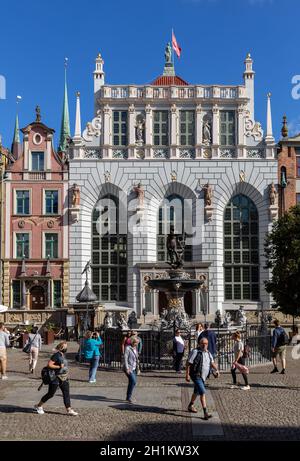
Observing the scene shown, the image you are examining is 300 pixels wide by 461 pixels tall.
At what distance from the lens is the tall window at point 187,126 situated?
154 ft

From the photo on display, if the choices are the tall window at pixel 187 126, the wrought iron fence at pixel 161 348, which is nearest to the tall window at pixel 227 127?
the tall window at pixel 187 126

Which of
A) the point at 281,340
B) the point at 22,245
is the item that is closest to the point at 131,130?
the point at 22,245

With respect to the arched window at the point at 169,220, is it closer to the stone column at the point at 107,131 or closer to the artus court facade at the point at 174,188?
the artus court facade at the point at 174,188

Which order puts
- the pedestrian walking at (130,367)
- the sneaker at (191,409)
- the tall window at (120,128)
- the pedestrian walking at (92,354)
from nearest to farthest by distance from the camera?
the sneaker at (191,409) → the pedestrian walking at (130,367) → the pedestrian walking at (92,354) → the tall window at (120,128)

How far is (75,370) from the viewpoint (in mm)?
22125

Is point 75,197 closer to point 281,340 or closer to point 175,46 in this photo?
point 175,46

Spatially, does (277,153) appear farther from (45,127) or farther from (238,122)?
(45,127)

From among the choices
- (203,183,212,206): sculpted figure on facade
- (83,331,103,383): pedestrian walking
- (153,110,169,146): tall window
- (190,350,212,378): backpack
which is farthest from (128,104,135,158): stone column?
(190,350,212,378): backpack

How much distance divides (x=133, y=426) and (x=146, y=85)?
3724cm

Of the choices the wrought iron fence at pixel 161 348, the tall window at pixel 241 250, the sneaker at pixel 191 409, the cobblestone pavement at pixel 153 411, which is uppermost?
the tall window at pixel 241 250

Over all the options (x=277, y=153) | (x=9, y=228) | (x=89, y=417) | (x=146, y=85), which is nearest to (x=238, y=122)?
(x=277, y=153)

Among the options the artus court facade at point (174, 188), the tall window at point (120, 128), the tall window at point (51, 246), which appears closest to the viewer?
the tall window at point (51, 246)

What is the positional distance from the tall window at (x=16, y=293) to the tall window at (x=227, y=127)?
18.1 metres

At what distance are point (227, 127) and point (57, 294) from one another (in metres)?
17.5
